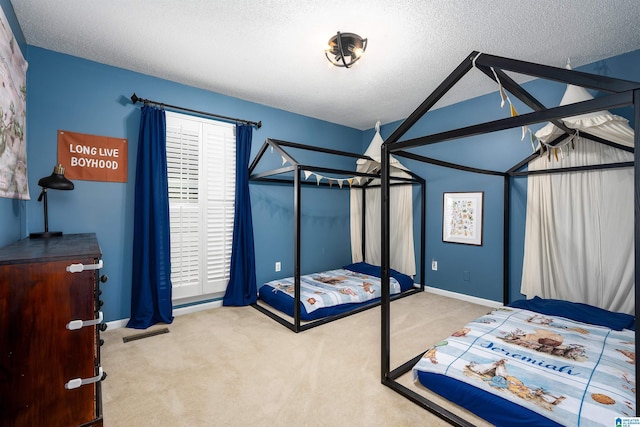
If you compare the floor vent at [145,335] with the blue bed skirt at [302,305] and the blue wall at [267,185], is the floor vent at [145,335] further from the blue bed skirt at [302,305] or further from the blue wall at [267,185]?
the blue bed skirt at [302,305]

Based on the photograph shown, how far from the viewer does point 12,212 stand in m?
2.04

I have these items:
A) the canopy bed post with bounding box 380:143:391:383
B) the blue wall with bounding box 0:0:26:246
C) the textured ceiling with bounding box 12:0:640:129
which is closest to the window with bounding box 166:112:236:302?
the textured ceiling with bounding box 12:0:640:129

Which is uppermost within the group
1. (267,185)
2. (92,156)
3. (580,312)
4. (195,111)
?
(195,111)

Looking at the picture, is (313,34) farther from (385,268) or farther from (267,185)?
(267,185)

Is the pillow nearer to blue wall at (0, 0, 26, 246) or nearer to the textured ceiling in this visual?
the textured ceiling

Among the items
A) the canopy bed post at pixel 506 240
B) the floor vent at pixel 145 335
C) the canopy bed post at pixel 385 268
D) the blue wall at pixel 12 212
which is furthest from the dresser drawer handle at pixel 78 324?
the canopy bed post at pixel 506 240

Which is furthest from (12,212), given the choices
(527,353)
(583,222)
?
(583,222)

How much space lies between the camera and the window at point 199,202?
3205 millimetres

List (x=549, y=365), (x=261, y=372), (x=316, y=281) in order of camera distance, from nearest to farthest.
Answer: (x=549, y=365)
(x=261, y=372)
(x=316, y=281)

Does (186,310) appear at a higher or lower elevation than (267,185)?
lower

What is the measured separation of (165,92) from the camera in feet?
10.3

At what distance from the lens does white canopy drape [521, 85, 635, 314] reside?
2.60 meters

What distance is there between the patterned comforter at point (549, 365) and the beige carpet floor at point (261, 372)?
28cm

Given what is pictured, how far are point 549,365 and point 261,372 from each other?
6.35 ft
